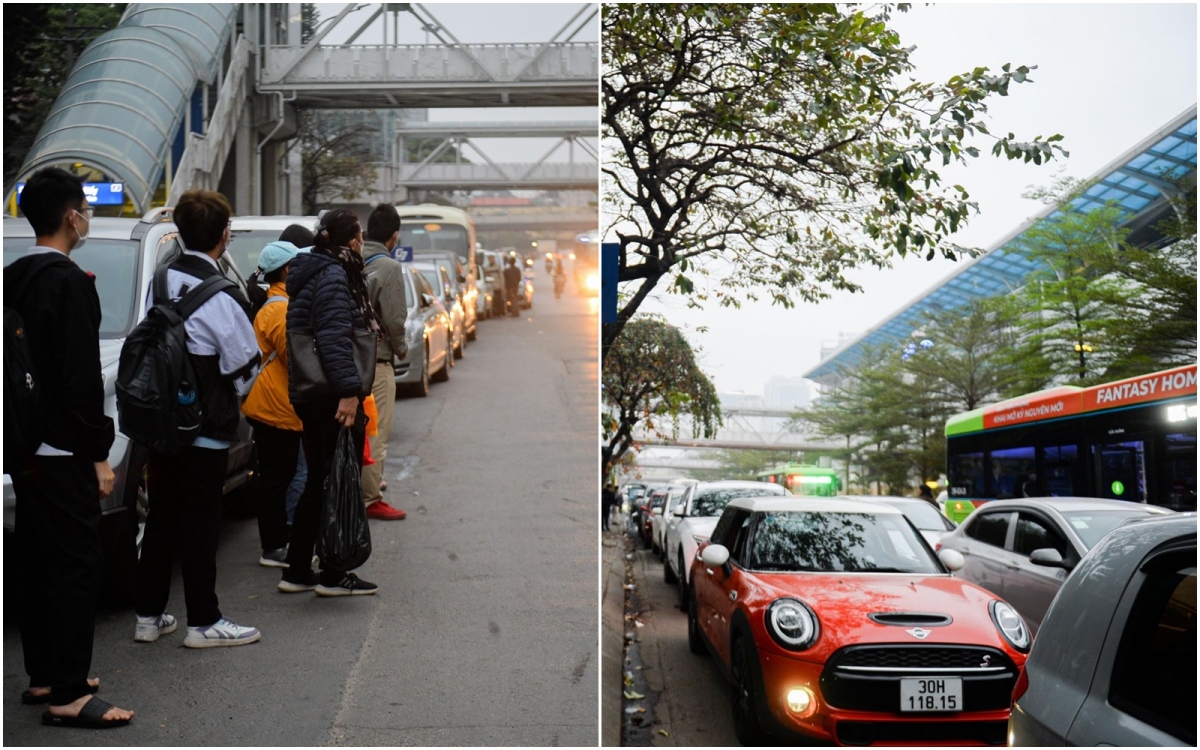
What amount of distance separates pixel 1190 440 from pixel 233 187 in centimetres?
2241

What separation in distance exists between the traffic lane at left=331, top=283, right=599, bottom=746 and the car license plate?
1.08 m

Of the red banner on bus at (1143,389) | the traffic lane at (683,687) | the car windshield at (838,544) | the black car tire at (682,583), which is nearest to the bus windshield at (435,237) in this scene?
the black car tire at (682,583)

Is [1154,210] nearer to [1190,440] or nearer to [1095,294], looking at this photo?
[1095,294]

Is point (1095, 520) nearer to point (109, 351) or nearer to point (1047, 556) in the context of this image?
point (1047, 556)

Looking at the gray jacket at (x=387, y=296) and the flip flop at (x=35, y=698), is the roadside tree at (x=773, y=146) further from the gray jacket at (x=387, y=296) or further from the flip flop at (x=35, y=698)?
the flip flop at (x=35, y=698)

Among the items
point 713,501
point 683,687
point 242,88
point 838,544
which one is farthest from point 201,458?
point 242,88

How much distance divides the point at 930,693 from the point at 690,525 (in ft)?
14.7

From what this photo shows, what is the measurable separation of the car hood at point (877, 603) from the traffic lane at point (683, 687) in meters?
0.35

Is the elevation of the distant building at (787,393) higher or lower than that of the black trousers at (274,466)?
higher

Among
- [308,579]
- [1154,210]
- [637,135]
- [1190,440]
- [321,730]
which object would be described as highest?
[637,135]

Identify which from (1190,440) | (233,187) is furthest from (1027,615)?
(233,187)

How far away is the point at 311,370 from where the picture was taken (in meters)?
4.57

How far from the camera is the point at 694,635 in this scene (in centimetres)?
542

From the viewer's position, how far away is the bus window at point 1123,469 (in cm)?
403
